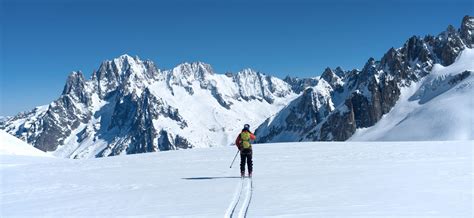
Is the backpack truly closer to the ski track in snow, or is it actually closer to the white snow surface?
the ski track in snow

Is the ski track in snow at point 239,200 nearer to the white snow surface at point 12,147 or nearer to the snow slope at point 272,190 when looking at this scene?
the snow slope at point 272,190

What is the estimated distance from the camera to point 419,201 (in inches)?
497

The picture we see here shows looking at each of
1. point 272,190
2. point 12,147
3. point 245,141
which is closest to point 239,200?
point 272,190

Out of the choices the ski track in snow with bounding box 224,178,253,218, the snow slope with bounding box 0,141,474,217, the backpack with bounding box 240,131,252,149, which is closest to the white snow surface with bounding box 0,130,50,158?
the snow slope with bounding box 0,141,474,217

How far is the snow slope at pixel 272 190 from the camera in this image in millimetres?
12375

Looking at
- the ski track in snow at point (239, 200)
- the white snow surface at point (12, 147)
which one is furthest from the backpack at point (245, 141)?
the white snow surface at point (12, 147)

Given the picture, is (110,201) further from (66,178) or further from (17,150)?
(17,150)

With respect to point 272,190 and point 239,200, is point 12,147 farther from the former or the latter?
point 239,200

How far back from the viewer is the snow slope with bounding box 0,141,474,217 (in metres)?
12.4

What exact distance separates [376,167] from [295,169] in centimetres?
389

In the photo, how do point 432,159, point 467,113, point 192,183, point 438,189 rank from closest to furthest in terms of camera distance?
point 438,189 → point 192,183 → point 432,159 → point 467,113

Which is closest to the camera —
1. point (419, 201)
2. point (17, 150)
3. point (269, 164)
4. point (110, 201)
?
point (419, 201)

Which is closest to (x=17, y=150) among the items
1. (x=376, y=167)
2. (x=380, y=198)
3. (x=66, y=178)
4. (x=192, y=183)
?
(x=66, y=178)

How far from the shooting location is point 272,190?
1585 centimetres
